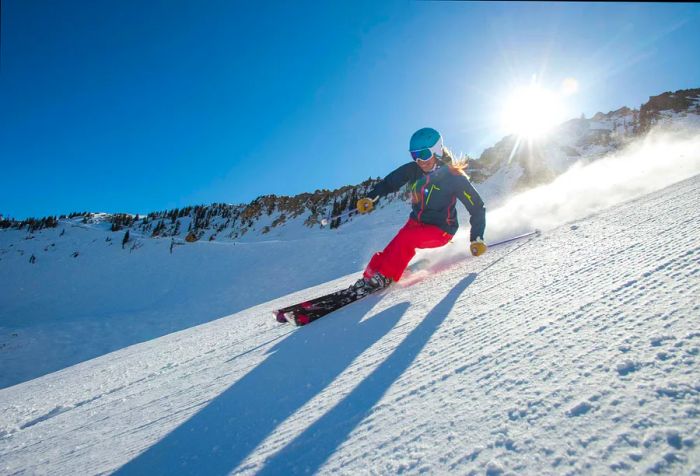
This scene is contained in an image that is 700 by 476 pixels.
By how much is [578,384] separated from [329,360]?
4.05 ft

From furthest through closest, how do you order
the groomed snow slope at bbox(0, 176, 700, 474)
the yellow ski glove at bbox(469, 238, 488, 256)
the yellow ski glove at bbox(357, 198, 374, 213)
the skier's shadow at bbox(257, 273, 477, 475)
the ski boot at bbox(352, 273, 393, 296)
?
the yellow ski glove at bbox(357, 198, 374, 213)
the ski boot at bbox(352, 273, 393, 296)
the yellow ski glove at bbox(469, 238, 488, 256)
the skier's shadow at bbox(257, 273, 477, 475)
the groomed snow slope at bbox(0, 176, 700, 474)

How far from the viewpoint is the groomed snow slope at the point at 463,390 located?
31.9 inches

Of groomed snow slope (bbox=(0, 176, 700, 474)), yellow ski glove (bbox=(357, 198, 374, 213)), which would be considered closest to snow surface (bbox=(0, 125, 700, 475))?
groomed snow slope (bbox=(0, 176, 700, 474))

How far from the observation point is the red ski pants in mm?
3719

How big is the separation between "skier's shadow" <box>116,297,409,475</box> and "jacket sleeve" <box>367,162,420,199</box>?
3.27 metres

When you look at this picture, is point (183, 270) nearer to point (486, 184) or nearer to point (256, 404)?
point (256, 404)

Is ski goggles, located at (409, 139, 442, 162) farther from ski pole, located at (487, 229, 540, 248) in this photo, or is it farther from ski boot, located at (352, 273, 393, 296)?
ski boot, located at (352, 273, 393, 296)

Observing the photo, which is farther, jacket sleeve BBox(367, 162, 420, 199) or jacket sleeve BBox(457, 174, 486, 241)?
jacket sleeve BBox(367, 162, 420, 199)

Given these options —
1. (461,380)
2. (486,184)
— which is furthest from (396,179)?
(486,184)

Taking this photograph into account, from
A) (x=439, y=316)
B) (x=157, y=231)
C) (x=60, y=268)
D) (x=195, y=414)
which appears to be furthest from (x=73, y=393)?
(x=157, y=231)

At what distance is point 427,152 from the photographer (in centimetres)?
439

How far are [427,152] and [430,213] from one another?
0.84 meters

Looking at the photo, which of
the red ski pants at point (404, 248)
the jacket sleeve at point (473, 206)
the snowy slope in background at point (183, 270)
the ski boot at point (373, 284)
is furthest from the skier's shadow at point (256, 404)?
the snowy slope in background at point (183, 270)

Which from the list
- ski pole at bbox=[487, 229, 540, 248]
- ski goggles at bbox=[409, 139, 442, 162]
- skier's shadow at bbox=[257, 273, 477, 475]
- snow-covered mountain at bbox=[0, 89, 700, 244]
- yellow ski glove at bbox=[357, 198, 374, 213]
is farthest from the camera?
snow-covered mountain at bbox=[0, 89, 700, 244]
